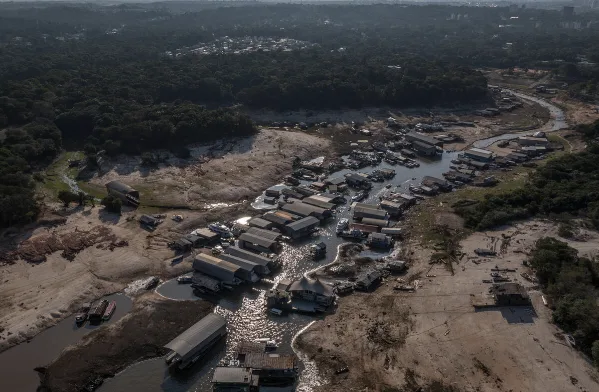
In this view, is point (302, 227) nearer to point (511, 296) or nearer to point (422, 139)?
point (511, 296)

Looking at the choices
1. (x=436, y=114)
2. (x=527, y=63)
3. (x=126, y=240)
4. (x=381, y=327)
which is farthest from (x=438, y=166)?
→ (x=527, y=63)

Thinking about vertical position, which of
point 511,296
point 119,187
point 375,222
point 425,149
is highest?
point 511,296

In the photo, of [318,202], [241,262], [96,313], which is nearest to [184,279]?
[241,262]

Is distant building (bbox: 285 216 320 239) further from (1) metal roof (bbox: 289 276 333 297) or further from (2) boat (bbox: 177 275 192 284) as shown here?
(2) boat (bbox: 177 275 192 284)

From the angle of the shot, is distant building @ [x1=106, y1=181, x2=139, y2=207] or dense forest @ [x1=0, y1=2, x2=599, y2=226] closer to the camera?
distant building @ [x1=106, y1=181, x2=139, y2=207]

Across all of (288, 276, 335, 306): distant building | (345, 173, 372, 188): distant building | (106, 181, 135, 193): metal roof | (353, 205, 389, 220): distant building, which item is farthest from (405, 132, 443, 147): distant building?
(106, 181, 135, 193): metal roof

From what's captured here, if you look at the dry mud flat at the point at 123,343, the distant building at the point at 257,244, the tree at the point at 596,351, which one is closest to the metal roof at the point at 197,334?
the dry mud flat at the point at 123,343

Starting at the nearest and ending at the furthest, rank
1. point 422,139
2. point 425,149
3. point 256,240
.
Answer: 1. point 256,240
2. point 425,149
3. point 422,139
